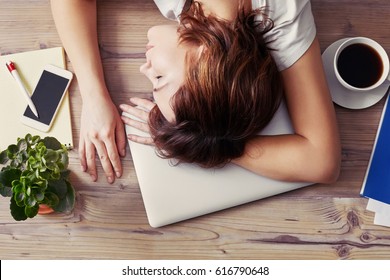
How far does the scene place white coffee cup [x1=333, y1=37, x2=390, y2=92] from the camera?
27.9 inches

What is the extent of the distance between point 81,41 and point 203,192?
311 mm

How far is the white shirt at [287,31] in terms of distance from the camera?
2.18ft

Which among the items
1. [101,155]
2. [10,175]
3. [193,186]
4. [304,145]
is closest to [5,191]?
[10,175]

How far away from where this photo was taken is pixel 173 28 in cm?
69

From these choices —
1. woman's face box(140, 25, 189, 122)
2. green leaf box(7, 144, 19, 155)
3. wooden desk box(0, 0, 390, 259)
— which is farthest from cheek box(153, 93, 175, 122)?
green leaf box(7, 144, 19, 155)

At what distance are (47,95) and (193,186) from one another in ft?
A: 0.93

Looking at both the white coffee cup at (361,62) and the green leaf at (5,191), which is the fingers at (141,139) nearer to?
the green leaf at (5,191)

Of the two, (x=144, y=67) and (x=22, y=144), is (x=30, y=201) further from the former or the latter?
(x=144, y=67)

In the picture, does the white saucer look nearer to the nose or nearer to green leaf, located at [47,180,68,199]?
the nose

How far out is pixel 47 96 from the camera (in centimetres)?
75

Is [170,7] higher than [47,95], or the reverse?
[170,7]

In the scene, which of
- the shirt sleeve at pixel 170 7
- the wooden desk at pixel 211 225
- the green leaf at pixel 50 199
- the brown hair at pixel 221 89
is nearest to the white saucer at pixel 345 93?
the wooden desk at pixel 211 225

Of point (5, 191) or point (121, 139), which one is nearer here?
point (5, 191)

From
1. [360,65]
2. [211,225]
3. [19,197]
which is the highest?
[360,65]
